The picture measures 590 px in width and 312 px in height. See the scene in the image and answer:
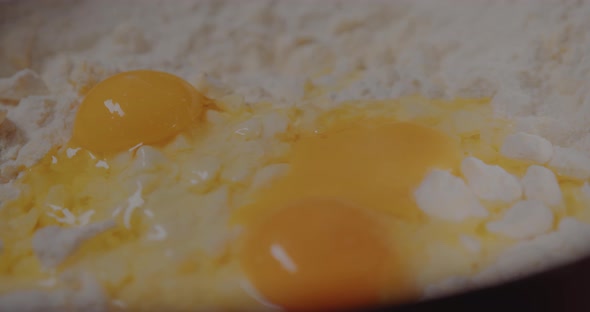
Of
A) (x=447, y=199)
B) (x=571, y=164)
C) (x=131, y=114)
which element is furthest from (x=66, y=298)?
(x=571, y=164)

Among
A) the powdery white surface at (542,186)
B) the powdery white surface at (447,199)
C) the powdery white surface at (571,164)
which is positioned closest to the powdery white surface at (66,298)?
the powdery white surface at (447,199)

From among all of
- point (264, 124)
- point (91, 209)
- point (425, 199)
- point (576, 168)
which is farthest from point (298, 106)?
point (576, 168)

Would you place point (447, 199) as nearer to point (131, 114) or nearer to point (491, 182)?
point (491, 182)

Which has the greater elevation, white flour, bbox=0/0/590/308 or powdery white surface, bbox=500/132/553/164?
white flour, bbox=0/0/590/308

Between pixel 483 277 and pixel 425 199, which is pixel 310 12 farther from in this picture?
pixel 483 277

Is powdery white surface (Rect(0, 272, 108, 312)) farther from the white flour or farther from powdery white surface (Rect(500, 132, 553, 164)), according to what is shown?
powdery white surface (Rect(500, 132, 553, 164))

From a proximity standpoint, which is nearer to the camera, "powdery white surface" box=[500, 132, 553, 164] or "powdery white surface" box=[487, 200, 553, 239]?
"powdery white surface" box=[487, 200, 553, 239]

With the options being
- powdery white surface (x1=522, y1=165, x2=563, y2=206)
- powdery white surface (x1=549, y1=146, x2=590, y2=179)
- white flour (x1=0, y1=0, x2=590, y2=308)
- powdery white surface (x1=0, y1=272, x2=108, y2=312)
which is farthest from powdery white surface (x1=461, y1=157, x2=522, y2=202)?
powdery white surface (x1=0, y1=272, x2=108, y2=312)
